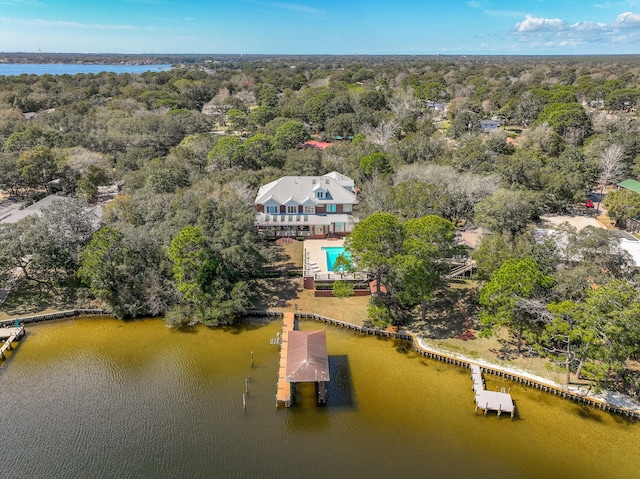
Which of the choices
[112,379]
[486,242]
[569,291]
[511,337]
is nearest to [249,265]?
[112,379]

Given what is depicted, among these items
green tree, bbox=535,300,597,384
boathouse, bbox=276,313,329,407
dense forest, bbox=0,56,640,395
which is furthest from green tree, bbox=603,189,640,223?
boathouse, bbox=276,313,329,407

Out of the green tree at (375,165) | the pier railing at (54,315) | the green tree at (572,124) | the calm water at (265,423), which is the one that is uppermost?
the green tree at (572,124)

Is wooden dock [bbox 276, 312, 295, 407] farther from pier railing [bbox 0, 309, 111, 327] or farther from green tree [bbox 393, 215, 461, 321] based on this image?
pier railing [bbox 0, 309, 111, 327]

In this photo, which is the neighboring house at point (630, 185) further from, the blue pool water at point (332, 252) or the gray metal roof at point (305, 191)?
the blue pool water at point (332, 252)

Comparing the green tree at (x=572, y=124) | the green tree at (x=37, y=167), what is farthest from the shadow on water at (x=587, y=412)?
the green tree at (x=37, y=167)

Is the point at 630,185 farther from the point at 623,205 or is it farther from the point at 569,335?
the point at 569,335

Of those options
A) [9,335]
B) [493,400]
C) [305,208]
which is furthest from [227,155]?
[493,400]
